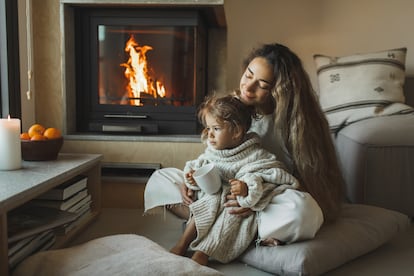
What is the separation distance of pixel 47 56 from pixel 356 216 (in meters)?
1.46

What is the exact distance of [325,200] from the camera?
1.53 metres

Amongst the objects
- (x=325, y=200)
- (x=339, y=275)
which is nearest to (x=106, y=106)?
(x=325, y=200)

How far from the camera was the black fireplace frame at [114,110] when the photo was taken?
2.10 m

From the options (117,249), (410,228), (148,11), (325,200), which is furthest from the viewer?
(148,11)

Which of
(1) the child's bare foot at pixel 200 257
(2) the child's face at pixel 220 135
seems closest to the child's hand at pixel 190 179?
(2) the child's face at pixel 220 135

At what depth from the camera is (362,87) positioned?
7.44ft

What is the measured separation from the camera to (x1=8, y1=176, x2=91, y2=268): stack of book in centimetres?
132

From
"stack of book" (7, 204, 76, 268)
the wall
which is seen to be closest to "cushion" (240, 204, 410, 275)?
"stack of book" (7, 204, 76, 268)

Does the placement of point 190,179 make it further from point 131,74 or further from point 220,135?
point 131,74

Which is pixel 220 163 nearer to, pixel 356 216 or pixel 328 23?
pixel 356 216

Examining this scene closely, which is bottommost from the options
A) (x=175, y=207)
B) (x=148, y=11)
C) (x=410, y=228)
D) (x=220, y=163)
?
(x=410, y=228)

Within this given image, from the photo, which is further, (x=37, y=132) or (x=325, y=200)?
(x=37, y=132)

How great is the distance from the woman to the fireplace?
0.55 metres

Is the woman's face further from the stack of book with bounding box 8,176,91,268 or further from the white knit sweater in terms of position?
the stack of book with bounding box 8,176,91,268
